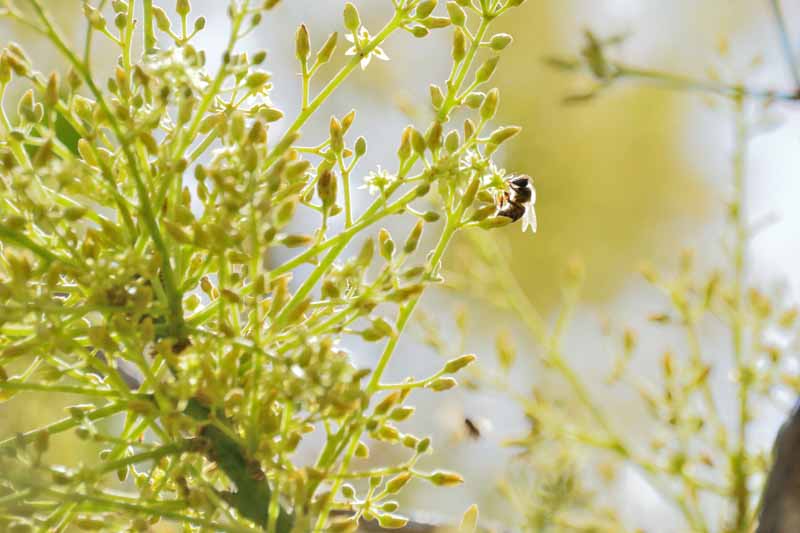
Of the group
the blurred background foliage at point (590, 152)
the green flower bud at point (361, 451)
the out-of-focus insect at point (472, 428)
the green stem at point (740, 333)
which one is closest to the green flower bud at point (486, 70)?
the green flower bud at point (361, 451)

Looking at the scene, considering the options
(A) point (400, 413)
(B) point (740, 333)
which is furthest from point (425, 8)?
(B) point (740, 333)

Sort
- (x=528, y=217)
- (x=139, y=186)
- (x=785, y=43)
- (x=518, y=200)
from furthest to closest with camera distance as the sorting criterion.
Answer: (x=528, y=217), (x=518, y=200), (x=785, y=43), (x=139, y=186)

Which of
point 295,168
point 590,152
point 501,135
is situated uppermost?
point 590,152

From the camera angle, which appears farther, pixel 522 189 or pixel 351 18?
pixel 522 189

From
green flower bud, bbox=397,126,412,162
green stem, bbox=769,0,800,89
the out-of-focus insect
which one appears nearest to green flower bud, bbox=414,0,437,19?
green flower bud, bbox=397,126,412,162

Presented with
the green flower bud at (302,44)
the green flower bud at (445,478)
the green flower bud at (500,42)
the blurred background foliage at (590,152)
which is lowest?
the green flower bud at (445,478)

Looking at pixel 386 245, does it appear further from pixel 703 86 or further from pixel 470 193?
pixel 703 86

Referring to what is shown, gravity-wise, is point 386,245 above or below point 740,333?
below

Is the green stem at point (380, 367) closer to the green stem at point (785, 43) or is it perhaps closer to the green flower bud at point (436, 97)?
the green flower bud at point (436, 97)

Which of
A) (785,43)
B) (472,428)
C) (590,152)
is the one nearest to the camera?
(785,43)


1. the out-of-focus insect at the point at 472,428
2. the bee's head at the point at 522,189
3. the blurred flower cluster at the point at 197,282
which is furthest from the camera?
the out-of-focus insect at the point at 472,428
